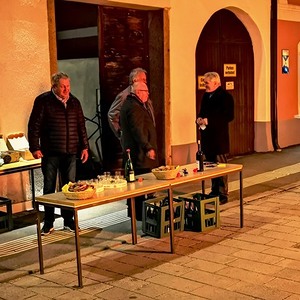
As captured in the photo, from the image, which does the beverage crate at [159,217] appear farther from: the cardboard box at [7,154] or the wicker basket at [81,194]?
the cardboard box at [7,154]

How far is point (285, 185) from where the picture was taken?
9.00m

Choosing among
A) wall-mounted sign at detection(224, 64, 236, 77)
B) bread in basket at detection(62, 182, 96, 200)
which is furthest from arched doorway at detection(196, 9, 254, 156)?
bread in basket at detection(62, 182, 96, 200)

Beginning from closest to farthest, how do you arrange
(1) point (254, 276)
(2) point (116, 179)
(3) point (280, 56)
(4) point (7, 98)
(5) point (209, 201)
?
(1) point (254, 276) < (2) point (116, 179) < (5) point (209, 201) < (4) point (7, 98) < (3) point (280, 56)

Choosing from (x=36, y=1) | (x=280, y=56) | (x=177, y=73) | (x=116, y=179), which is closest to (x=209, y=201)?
(x=116, y=179)

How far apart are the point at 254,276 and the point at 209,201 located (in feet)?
5.16

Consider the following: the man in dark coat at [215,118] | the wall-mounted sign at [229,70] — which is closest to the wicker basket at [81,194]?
the man in dark coat at [215,118]

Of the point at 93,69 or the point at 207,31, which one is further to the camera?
the point at 207,31

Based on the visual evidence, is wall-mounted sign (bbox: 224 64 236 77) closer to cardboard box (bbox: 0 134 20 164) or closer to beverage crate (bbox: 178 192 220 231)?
beverage crate (bbox: 178 192 220 231)

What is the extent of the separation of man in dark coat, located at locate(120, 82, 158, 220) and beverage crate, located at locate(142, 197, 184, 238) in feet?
1.49

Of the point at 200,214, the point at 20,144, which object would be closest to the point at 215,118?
the point at 200,214

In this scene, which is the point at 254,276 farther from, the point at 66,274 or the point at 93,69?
the point at 93,69

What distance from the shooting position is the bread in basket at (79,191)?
4.96 meters

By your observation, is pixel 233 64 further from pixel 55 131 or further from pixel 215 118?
pixel 55 131

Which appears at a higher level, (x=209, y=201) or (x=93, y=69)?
(x=93, y=69)
